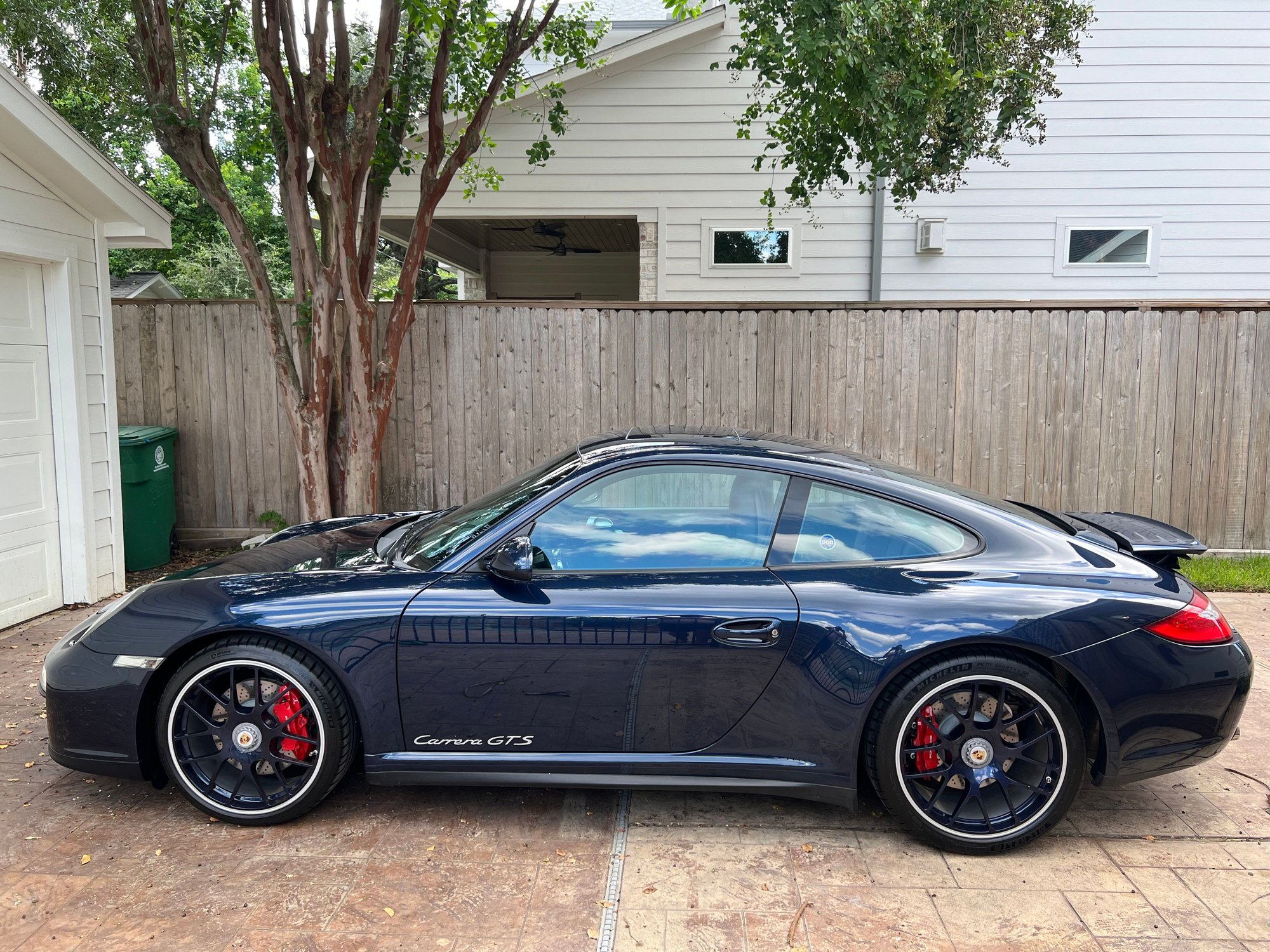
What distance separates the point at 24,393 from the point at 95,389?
1.61ft

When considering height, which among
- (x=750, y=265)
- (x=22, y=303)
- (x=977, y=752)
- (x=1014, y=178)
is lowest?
(x=977, y=752)

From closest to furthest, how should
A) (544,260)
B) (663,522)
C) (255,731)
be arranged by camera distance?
(255,731) → (663,522) → (544,260)

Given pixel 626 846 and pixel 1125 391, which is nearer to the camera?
pixel 626 846

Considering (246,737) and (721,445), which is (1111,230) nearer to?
(721,445)

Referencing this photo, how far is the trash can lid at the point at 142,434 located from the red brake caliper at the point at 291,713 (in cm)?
433

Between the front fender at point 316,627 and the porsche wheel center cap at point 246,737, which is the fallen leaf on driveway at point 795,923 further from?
the porsche wheel center cap at point 246,737

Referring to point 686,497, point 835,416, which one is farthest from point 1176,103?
point 686,497

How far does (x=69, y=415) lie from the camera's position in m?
5.78

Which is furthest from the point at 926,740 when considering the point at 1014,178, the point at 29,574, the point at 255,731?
the point at 1014,178

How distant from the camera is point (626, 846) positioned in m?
3.12

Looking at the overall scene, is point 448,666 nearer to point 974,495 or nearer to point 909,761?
point 909,761

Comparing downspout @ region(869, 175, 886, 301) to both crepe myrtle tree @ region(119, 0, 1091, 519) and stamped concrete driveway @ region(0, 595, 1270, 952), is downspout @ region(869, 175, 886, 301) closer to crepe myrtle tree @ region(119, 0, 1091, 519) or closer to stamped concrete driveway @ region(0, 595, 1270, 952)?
crepe myrtle tree @ region(119, 0, 1091, 519)

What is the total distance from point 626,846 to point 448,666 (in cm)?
89

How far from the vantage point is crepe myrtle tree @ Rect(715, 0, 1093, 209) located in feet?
17.0
